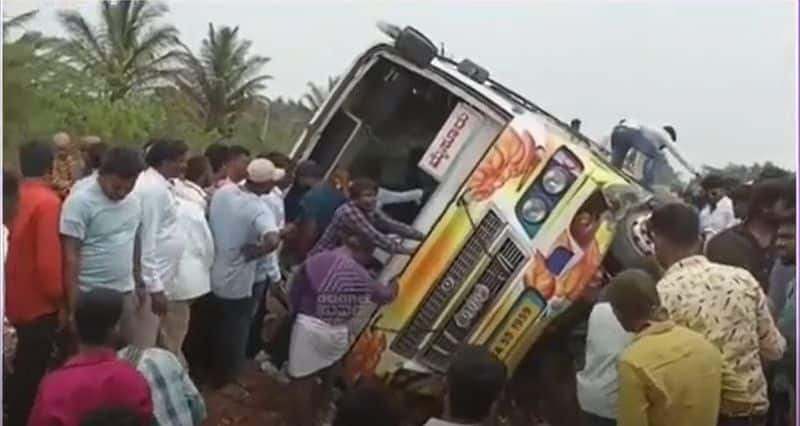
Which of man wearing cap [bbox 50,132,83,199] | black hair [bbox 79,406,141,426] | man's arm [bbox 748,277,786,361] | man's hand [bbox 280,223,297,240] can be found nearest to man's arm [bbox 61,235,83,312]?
man wearing cap [bbox 50,132,83,199]

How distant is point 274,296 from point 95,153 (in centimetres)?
76

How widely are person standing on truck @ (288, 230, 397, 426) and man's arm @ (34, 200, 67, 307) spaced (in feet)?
2.13

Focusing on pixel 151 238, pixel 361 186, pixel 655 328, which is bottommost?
pixel 151 238

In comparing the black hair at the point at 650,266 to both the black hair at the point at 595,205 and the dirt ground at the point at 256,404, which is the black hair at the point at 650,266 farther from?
the dirt ground at the point at 256,404

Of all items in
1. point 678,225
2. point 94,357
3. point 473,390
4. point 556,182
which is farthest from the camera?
point 556,182

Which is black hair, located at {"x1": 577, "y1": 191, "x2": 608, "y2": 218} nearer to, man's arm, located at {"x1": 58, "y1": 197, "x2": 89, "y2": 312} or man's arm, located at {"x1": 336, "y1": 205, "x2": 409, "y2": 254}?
man's arm, located at {"x1": 336, "y1": 205, "x2": 409, "y2": 254}

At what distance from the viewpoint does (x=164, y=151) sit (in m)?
4.33

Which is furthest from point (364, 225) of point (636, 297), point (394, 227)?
point (636, 297)

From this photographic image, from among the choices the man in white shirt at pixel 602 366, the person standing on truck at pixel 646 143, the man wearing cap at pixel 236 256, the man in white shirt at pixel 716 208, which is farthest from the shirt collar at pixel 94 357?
the man in white shirt at pixel 716 208

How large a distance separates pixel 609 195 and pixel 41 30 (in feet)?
5.23

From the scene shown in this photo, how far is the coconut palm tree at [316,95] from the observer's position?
441 centimetres

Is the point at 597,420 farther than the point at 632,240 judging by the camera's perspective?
No

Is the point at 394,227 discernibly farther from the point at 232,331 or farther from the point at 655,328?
the point at 655,328

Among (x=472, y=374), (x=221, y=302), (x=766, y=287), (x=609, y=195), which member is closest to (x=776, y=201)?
(x=766, y=287)
